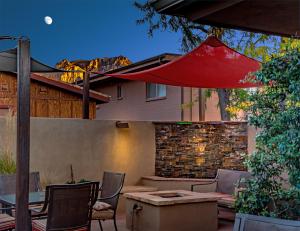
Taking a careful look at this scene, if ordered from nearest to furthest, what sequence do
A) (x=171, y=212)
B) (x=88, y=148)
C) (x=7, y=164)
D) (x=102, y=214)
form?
1. (x=102, y=214)
2. (x=171, y=212)
3. (x=7, y=164)
4. (x=88, y=148)

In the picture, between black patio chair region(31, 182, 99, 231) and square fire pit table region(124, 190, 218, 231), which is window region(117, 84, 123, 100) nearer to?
square fire pit table region(124, 190, 218, 231)

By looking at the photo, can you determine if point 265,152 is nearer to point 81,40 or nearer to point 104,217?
point 104,217

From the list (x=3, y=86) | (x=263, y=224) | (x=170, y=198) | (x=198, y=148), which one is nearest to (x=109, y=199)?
(x=170, y=198)

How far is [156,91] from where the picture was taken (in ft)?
48.1

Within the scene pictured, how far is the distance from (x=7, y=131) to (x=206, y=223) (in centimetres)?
395

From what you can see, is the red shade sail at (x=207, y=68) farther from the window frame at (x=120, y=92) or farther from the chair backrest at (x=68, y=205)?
the window frame at (x=120, y=92)

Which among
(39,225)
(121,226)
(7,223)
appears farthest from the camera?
(121,226)

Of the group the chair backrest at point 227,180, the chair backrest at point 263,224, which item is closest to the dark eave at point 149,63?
the chair backrest at point 227,180

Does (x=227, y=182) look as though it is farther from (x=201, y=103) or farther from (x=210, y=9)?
(x=201, y=103)

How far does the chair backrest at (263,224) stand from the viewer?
2.83 metres

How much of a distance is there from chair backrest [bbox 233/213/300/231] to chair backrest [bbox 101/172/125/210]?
10.0 feet

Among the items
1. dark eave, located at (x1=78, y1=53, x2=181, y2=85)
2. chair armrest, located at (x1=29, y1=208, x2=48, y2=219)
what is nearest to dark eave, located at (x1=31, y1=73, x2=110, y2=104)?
dark eave, located at (x1=78, y1=53, x2=181, y2=85)

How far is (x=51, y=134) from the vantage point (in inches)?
329

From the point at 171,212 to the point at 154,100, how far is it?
8794 millimetres
